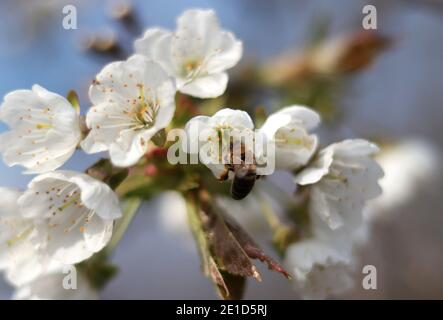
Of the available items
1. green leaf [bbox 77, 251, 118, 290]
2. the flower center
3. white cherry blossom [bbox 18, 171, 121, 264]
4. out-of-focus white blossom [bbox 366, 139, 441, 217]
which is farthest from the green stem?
out-of-focus white blossom [bbox 366, 139, 441, 217]

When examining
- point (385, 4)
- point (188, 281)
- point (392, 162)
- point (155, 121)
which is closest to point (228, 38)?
point (155, 121)

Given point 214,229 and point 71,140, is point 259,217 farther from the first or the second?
point 71,140

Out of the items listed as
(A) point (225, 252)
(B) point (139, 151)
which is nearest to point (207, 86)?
(B) point (139, 151)

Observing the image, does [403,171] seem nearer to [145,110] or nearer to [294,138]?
[294,138]

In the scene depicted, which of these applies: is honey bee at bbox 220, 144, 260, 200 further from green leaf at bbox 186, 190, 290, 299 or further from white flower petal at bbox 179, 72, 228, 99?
white flower petal at bbox 179, 72, 228, 99

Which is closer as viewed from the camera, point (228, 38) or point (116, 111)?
point (116, 111)
